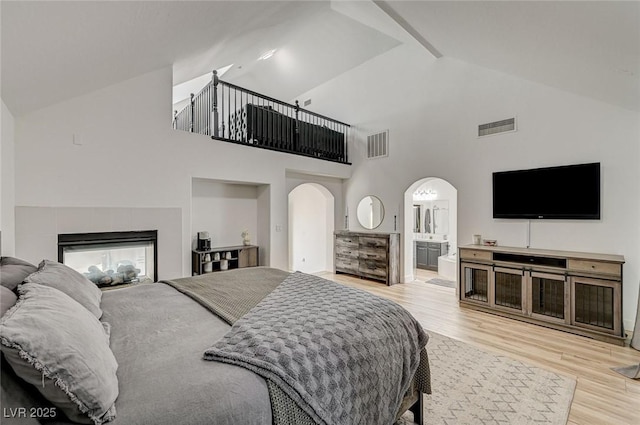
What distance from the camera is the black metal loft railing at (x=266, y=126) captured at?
4848 mm

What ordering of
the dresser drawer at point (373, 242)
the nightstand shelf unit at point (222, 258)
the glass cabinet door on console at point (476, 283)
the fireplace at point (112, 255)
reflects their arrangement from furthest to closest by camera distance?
the dresser drawer at point (373, 242), the nightstand shelf unit at point (222, 258), the glass cabinet door on console at point (476, 283), the fireplace at point (112, 255)

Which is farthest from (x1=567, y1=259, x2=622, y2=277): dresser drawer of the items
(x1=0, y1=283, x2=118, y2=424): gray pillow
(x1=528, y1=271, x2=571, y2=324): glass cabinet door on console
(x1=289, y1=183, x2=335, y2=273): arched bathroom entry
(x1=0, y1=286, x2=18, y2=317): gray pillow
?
(x1=0, y1=286, x2=18, y2=317): gray pillow

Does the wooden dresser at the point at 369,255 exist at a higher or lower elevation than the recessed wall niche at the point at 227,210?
lower

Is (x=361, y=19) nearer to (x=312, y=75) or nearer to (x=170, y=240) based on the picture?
(x=312, y=75)

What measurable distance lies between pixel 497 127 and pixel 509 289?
2.37 m

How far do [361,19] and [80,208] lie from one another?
4.80 meters

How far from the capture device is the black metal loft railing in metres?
4.85

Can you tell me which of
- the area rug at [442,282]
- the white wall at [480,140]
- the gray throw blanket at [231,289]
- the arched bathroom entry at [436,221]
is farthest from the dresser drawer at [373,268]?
the gray throw blanket at [231,289]

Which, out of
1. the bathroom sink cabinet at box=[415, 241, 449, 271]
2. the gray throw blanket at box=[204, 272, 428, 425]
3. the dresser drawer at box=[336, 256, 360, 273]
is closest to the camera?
the gray throw blanket at box=[204, 272, 428, 425]

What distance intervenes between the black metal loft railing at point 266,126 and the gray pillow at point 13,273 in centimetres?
296

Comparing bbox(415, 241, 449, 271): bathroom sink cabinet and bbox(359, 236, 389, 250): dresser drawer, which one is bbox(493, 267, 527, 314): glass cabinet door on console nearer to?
bbox(359, 236, 389, 250): dresser drawer

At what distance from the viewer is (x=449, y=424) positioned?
1.83 metres

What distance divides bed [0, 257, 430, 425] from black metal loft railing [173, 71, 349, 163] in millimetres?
3284

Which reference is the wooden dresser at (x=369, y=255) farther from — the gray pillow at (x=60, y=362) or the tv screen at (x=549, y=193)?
the gray pillow at (x=60, y=362)
